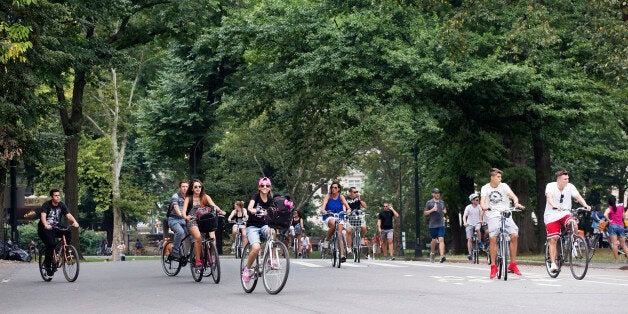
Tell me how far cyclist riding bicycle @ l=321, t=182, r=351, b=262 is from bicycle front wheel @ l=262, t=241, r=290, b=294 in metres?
7.16

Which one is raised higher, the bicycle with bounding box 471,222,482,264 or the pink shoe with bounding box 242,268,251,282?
the bicycle with bounding box 471,222,482,264

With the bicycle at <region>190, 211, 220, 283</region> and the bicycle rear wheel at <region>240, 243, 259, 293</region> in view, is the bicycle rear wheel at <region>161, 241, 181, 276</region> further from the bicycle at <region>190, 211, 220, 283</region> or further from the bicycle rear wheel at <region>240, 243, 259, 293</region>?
the bicycle rear wheel at <region>240, 243, 259, 293</region>

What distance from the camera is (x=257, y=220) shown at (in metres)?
15.4

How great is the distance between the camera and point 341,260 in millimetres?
22609

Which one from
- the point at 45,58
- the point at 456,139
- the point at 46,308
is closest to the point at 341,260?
the point at 45,58

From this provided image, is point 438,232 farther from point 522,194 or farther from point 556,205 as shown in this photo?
point 522,194

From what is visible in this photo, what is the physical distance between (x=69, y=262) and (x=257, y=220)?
580cm

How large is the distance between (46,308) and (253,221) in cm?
310

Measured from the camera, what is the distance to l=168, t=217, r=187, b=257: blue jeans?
19.4 m

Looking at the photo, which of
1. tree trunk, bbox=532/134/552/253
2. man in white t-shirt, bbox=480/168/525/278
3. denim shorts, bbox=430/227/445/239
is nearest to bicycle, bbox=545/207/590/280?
man in white t-shirt, bbox=480/168/525/278

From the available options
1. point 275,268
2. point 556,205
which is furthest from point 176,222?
point 556,205


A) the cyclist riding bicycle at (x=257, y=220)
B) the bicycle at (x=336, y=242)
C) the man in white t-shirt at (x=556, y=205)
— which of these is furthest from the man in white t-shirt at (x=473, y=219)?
the cyclist riding bicycle at (x=257, y=220)

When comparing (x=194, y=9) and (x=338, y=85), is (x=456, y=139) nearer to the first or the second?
(x=338, y=85)

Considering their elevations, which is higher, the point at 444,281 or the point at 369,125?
the point at 369,125
